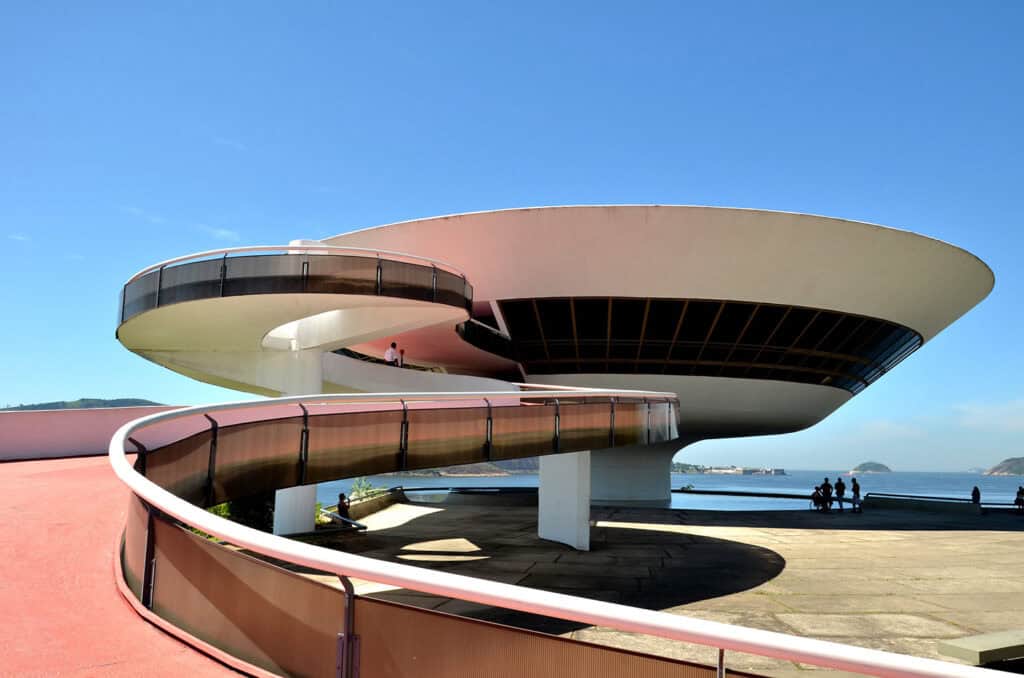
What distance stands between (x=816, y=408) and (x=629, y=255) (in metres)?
15.3

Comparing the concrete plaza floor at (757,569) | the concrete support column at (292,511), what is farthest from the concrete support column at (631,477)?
the concrete support column at (292,511)

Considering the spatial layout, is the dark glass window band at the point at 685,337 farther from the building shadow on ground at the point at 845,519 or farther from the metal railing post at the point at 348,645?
the metal railing post at the point at 348,645

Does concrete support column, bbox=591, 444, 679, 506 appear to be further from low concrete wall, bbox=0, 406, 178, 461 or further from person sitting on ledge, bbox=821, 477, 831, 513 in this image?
low concrete wall, bbox=0, 406, 178, 461

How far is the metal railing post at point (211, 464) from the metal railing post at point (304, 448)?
5.98 ft

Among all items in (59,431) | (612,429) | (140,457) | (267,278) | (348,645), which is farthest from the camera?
(267,278)

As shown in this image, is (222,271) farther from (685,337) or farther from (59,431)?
(685,337)

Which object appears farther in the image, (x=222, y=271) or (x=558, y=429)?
(x=222, y=271)

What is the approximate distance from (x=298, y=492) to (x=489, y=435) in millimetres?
10705

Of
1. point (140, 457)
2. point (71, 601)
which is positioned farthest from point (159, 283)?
point (71, 601)

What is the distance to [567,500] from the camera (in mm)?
20641

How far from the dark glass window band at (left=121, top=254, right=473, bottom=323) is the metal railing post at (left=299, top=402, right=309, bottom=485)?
8150 mm

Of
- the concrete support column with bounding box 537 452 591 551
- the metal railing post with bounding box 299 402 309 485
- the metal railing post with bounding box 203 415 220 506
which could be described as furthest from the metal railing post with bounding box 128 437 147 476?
the concrete support column with bounding box 537 452 591 551

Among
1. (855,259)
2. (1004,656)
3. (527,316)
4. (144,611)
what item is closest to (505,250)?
(527,316)

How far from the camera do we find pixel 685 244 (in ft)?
93.2
